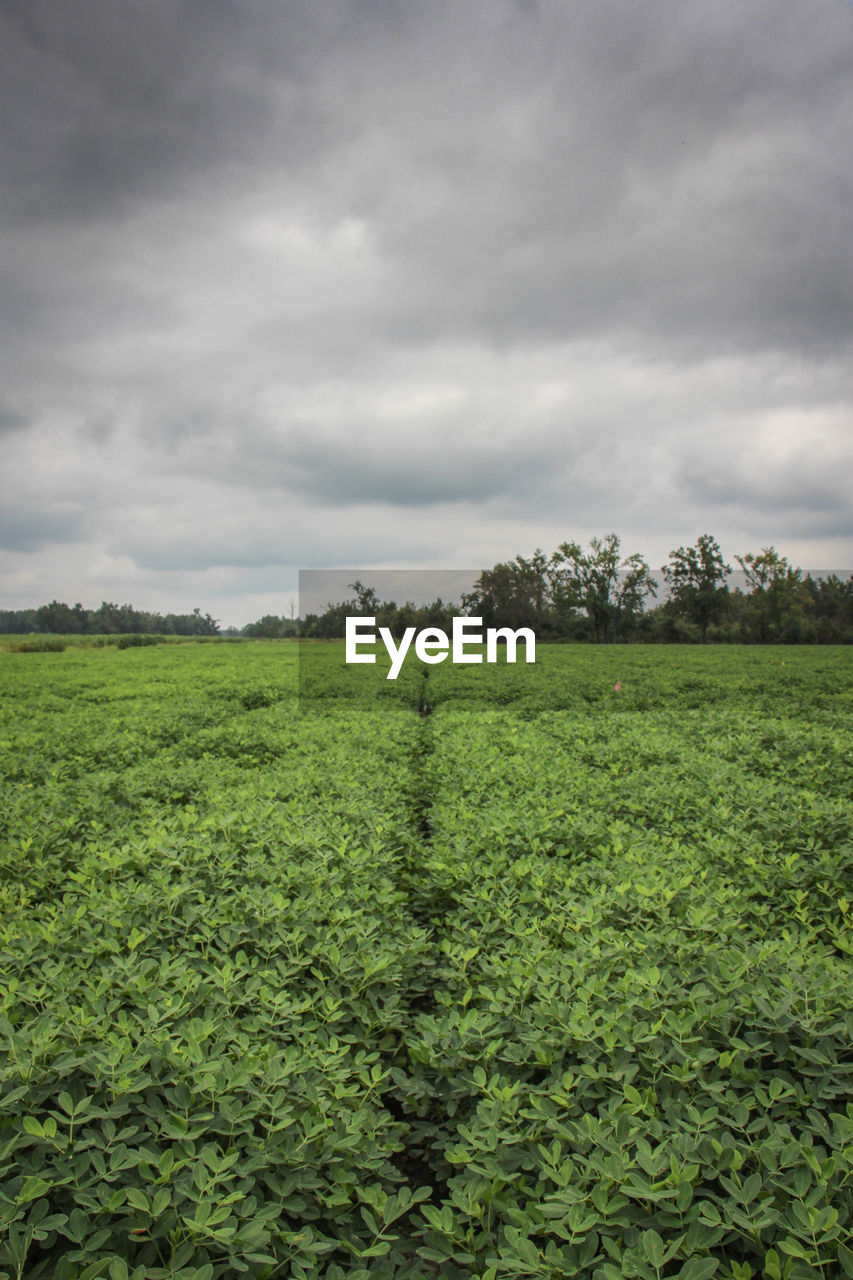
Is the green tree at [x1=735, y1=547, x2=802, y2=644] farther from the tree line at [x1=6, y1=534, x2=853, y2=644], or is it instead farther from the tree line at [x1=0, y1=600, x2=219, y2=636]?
the tree line at [x1=0, y1=600, x2=219, y2=636]

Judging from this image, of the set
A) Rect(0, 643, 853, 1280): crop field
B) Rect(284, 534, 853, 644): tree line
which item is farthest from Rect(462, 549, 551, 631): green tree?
Rect(0, 643, 853, 1280): crop field

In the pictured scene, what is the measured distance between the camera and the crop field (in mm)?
1694

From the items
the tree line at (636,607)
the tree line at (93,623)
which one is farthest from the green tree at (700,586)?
the tree line at (93,623)

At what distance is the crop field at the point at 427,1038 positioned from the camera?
1.69 metres

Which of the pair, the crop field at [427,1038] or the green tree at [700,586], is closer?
the crop field at [427,1038]

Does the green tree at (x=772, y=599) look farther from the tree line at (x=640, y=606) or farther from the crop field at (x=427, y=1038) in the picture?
the crop field at (x=427, y=1038)

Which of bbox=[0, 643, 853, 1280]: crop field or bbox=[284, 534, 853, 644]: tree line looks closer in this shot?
bbox=[0, 643, 853, 1280]: crop field

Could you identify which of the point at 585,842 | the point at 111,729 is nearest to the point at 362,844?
the point at 585,842

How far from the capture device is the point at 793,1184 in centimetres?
179

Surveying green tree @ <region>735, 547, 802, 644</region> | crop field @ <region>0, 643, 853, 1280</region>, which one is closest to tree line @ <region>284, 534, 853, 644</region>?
green tree @ <region>735, 547, 802, 644</region>

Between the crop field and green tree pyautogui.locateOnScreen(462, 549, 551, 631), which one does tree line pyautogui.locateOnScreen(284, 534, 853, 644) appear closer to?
green tree pyautogui.locateOnScreen(462, 549, 551, 631)

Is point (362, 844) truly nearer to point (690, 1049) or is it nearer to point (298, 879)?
point (298, 879)

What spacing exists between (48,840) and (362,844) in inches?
79.0

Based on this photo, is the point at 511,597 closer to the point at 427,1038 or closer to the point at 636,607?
the point at 636,607
